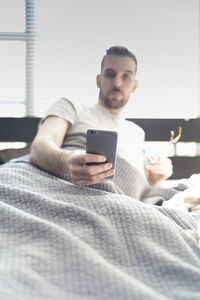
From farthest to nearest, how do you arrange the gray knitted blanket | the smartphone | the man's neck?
1. the man's neck
2. the smartphone
3. the gray knitted blanket

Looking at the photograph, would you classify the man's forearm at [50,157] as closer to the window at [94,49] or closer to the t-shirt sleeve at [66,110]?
the t-shirt sleeve at [66,110]

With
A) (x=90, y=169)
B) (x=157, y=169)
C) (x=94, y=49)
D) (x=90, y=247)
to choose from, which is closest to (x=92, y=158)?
(x=90, y=169)

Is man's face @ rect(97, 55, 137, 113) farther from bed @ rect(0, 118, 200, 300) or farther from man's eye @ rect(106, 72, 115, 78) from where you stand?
bed @ rect(0, 118, 200, 300)

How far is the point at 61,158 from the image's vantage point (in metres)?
1.00

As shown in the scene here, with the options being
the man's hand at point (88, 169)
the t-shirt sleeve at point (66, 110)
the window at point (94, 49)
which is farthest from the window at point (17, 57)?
the man's hand at point (88, 169)

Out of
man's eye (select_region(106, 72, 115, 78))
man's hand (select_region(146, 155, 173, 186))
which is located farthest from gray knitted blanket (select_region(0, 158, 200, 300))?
man's eye (select_region(106, 72, 115, 78))

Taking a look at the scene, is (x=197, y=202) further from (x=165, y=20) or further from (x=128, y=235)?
(x=165, y=20)

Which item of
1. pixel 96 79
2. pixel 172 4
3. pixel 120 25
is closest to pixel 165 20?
pixel 172 4

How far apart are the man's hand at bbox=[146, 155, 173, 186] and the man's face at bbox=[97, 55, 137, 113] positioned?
0.25 m

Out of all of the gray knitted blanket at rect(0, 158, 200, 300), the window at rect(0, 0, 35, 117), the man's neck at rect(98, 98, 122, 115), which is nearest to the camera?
the gray knitted blanket at rect(0, 158, 200, 300)

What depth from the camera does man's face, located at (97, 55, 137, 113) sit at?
1265mm

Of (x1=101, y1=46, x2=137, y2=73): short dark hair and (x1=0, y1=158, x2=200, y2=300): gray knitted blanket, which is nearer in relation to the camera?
(x1=0, y1=158, x2=200, y2=300): gray knitted blanket

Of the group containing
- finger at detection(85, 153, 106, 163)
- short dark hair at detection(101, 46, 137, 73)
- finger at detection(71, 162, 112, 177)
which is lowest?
finger at detection(71, 162, 112, 177)

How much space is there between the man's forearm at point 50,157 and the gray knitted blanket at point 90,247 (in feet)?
0.43
